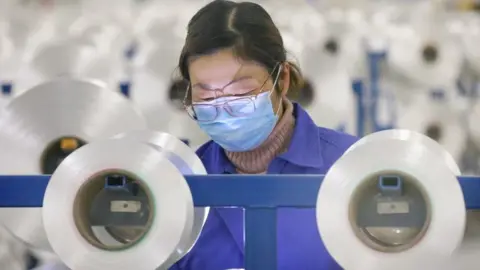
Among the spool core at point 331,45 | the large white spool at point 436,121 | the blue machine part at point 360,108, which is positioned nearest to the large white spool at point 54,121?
the blue machine part at point 360,108

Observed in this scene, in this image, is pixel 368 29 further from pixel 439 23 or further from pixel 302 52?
pixel 302 52

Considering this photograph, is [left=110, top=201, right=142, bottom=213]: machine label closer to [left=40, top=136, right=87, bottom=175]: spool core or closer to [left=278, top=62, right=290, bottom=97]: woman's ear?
[left=40, top=136, right=87, bottom=175]: spool core

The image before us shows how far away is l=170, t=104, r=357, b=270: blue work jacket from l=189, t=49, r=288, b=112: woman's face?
0.16 metres

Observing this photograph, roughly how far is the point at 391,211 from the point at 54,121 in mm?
724

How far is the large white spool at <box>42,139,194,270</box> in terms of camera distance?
906mm

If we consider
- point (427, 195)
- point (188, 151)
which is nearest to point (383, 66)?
point (188, 151)

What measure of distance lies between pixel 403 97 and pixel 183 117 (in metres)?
1.18

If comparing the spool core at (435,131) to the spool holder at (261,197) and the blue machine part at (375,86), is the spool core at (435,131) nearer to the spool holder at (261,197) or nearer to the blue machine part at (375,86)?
the blue machine part at (375,86)

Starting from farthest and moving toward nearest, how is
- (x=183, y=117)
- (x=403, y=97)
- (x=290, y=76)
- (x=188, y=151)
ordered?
(x=403, y=97)
(x=183, y=117)
(x=290, y=76)
(x=188, y=151)

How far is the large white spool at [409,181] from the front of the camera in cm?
86

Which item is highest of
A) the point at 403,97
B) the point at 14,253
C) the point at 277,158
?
the point at 277,158

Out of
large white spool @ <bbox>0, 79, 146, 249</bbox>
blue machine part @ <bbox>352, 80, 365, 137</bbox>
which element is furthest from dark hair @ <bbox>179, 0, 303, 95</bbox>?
blue machine part @ <bbox>352, 80, 365, 137</bbox>

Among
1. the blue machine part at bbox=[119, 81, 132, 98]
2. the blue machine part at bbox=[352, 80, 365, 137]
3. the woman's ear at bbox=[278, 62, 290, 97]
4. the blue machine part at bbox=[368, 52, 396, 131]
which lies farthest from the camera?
the blue machine part at bbox=[368, 52, 396, 131]

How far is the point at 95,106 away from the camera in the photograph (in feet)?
4.57
